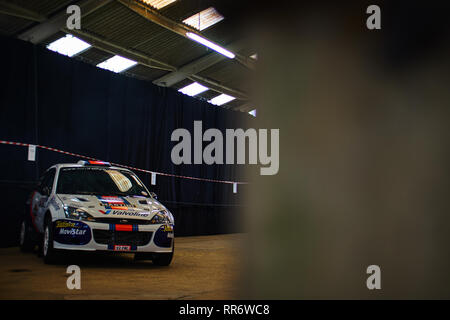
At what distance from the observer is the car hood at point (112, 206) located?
7.41m

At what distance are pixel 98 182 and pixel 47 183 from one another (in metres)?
0.99

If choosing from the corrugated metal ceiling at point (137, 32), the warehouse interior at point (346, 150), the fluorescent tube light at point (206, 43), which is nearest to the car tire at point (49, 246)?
the warehouse interior at point (346, 150)

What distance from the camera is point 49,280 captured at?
236 inches

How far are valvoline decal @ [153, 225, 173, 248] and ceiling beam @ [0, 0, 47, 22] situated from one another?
792 cm

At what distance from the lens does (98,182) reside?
8.75 meters

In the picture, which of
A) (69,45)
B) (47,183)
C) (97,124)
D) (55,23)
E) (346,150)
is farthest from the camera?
(69,45)

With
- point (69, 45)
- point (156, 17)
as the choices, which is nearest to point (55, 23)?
→ point (69, 45)

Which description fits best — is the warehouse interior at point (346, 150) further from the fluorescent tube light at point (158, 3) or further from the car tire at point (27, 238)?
the fluorescent tube light at point (158, 3)

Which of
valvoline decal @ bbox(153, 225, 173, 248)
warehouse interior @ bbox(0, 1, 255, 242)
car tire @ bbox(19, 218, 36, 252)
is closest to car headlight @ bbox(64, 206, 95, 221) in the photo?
valvoline decal @ bbox(153, 225, 173, 248)

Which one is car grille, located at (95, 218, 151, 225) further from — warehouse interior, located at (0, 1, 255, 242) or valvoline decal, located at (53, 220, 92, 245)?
warehouse interior, located at (0, 1, 255, 242)

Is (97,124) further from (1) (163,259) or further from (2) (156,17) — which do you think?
(1) (163,259)

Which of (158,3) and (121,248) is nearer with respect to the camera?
(121,248)

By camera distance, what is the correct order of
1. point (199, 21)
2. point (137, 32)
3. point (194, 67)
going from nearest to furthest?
point (199, 21), point (137, 32), point (194, 67)
